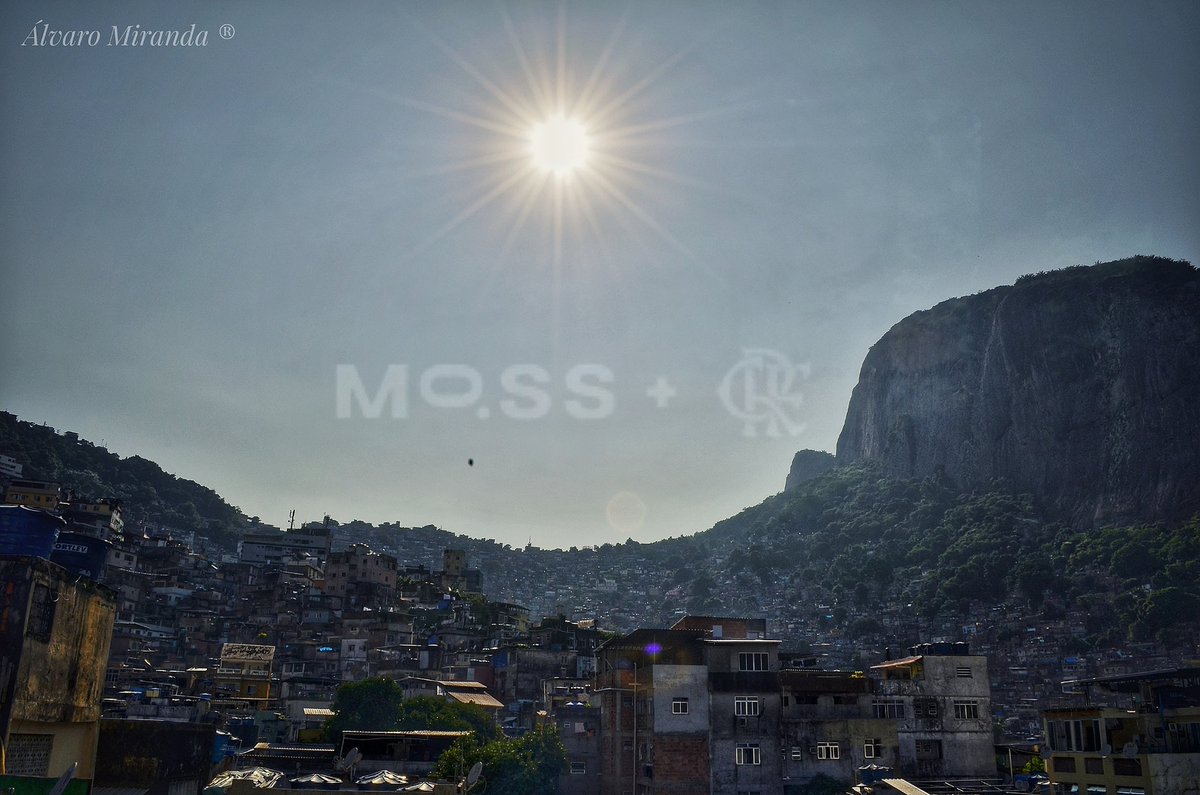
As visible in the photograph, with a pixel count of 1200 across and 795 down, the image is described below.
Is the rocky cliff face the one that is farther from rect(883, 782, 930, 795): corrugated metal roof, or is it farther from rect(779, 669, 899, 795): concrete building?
A: rect(883, 782, 930, 795): corrugated metal roof

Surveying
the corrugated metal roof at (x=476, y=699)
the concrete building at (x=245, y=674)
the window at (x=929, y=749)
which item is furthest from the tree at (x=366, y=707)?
the window at (x=929, y=749)

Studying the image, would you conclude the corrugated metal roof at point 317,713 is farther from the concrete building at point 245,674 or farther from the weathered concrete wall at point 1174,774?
the weathered concrete wall at point 1174,774

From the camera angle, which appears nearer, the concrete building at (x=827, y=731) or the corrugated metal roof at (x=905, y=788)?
the corrugated metal roof at (x=905, y=788)

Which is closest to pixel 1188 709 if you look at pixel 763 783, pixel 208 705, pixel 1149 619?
pixel 763 783

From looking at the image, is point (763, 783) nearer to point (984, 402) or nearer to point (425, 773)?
point (425, 773)

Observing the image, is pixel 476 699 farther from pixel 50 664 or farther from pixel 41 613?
pixel 41 613

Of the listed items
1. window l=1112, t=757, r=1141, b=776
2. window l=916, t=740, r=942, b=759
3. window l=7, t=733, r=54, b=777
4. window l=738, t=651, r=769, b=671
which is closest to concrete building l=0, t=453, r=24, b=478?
window l=738, t=651, r=769, b=671
